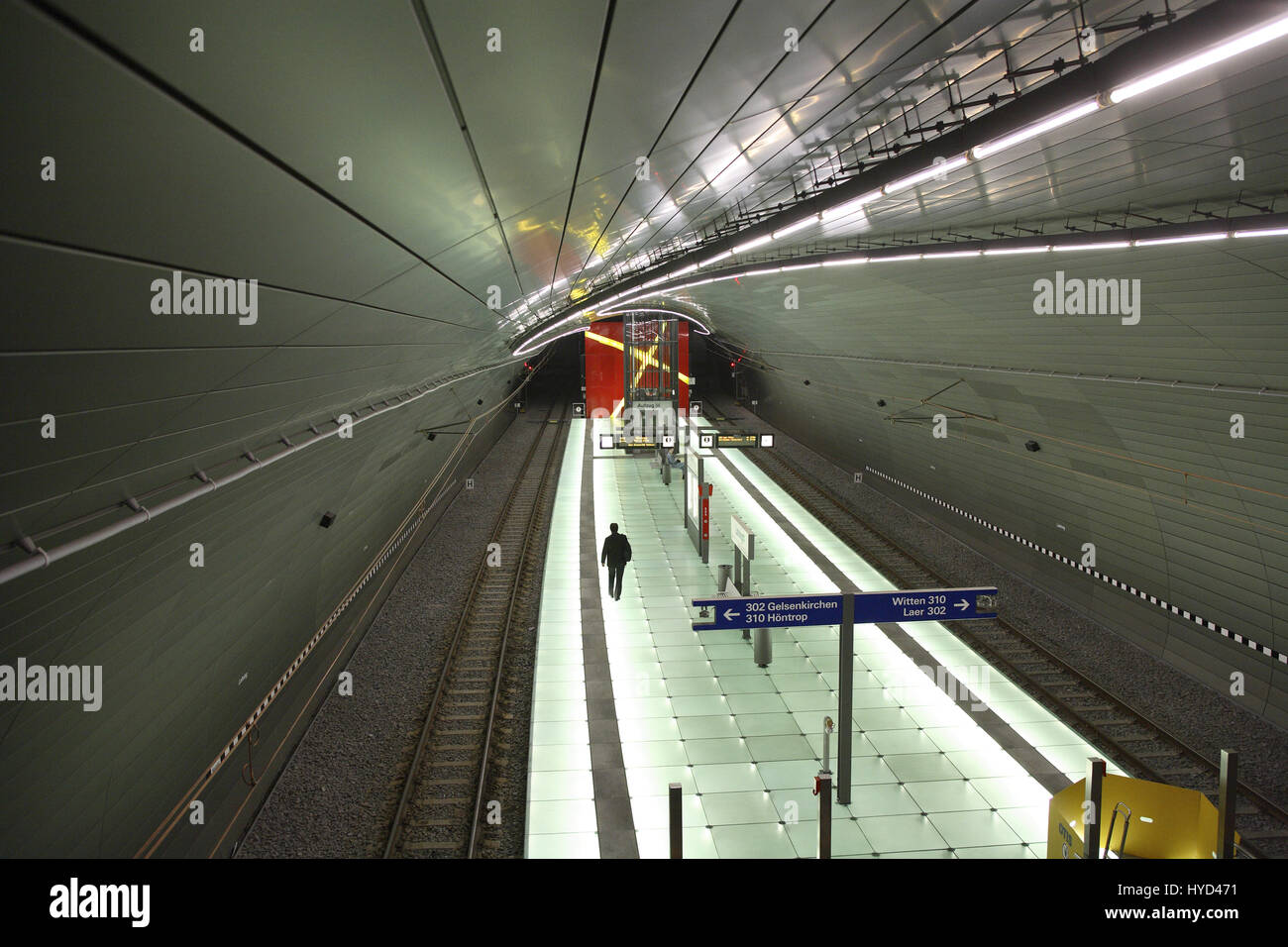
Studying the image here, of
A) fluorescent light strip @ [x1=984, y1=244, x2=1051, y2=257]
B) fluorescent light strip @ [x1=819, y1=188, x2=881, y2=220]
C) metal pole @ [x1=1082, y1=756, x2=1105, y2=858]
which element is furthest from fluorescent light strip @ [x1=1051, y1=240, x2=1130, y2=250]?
metal pole @ [x1=1082, y1=756, x2=1105, y2=858]

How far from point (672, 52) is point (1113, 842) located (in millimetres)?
5741

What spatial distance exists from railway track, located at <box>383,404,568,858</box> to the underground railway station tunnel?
56 mm

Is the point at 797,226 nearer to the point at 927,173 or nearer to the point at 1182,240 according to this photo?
the point at 927,173

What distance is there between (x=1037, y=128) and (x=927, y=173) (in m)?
1.01

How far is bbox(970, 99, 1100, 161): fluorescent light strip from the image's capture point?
3.32 m

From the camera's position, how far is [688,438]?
1592 cm

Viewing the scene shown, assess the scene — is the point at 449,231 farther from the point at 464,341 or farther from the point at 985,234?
Answer: the point at 464,341

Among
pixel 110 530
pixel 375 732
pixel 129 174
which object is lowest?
pixel 375 732

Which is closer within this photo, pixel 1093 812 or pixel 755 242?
pixel 1093 812

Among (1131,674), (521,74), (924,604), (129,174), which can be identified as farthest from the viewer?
(1131,674)

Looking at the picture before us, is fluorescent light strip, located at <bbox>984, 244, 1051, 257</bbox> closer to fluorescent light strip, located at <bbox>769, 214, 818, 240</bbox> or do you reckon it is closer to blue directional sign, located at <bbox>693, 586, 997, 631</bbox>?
fluorescent light strip, located at <bbox>769, 214, 818, 240</bbox>

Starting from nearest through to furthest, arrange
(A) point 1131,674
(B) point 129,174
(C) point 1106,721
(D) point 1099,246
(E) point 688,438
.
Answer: (B) point 129,174 < (D) point 1099,246 < (C) point 1106,721 < (A) point 1131,674 < (E) point 688,438

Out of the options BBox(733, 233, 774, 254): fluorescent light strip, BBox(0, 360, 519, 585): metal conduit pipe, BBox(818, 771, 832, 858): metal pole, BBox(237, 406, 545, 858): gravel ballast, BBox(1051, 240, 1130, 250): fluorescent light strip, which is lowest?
BBox(237, 406, 545, 858): gravel ballast

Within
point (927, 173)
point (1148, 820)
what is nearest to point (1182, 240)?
point (927, 173)
